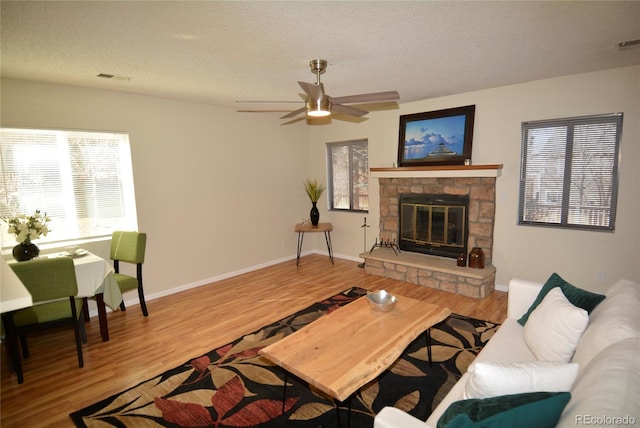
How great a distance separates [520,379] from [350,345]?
101 cm

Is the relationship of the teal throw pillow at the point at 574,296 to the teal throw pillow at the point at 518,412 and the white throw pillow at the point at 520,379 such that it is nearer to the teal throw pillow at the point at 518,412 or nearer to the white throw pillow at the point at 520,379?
the white throw pillow at the point at 520,379

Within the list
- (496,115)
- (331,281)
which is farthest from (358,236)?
(496,115)

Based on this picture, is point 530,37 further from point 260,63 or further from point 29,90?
point 29,90

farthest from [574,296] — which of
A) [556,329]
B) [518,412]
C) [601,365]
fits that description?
[518,412]

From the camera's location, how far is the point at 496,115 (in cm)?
412

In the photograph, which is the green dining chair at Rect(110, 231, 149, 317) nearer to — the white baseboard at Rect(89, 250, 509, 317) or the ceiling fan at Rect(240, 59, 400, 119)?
the white baseboard at Rect(89, 250, 509, 317)

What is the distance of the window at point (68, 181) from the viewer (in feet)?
10.9

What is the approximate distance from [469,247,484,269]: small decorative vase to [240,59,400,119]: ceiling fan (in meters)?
2.47

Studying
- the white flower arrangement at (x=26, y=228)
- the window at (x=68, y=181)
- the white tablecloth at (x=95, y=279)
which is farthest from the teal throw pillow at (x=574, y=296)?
the window at (x=68, y=181)

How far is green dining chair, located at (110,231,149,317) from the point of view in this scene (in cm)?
355

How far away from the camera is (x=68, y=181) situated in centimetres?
370

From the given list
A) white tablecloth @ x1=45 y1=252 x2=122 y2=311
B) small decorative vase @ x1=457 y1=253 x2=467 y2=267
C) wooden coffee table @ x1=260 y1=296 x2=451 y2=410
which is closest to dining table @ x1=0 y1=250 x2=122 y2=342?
white tablecloth @ x1=45 y1=252 x2=122 y2=311

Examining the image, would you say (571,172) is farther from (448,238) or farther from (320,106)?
(320,106)

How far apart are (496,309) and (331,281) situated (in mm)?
2142
